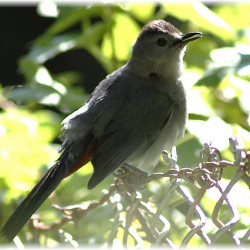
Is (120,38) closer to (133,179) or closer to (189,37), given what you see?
(189,37)

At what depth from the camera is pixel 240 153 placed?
125 centimetres

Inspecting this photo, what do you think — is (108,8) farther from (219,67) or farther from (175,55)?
(219,67)

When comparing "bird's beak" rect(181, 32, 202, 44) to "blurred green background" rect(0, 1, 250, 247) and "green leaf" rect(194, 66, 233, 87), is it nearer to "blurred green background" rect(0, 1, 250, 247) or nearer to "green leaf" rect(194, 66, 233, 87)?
"blurred green background" rect(0, 1, 250, 247)

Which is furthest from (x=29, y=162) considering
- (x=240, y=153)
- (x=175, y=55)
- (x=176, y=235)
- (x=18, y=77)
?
(x=18, y=77)

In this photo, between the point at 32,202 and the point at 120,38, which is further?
the point at 120,38

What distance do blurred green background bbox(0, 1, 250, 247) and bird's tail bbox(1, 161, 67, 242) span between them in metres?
0.14

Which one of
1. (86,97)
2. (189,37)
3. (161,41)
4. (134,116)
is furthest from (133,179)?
(161,41)

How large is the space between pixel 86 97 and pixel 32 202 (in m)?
0.84

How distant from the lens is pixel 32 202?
218 centimetres

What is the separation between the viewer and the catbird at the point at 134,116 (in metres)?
2.63

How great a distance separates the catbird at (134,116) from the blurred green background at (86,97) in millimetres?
91

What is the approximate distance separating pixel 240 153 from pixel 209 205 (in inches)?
35.6

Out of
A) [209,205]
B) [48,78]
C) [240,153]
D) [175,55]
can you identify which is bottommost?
[209,205]

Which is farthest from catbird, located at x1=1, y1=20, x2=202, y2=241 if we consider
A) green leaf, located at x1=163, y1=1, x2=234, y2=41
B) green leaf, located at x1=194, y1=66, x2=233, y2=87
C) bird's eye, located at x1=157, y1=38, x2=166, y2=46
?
green leaf, located at x1=194, y1=66, x2=233, y2=87
